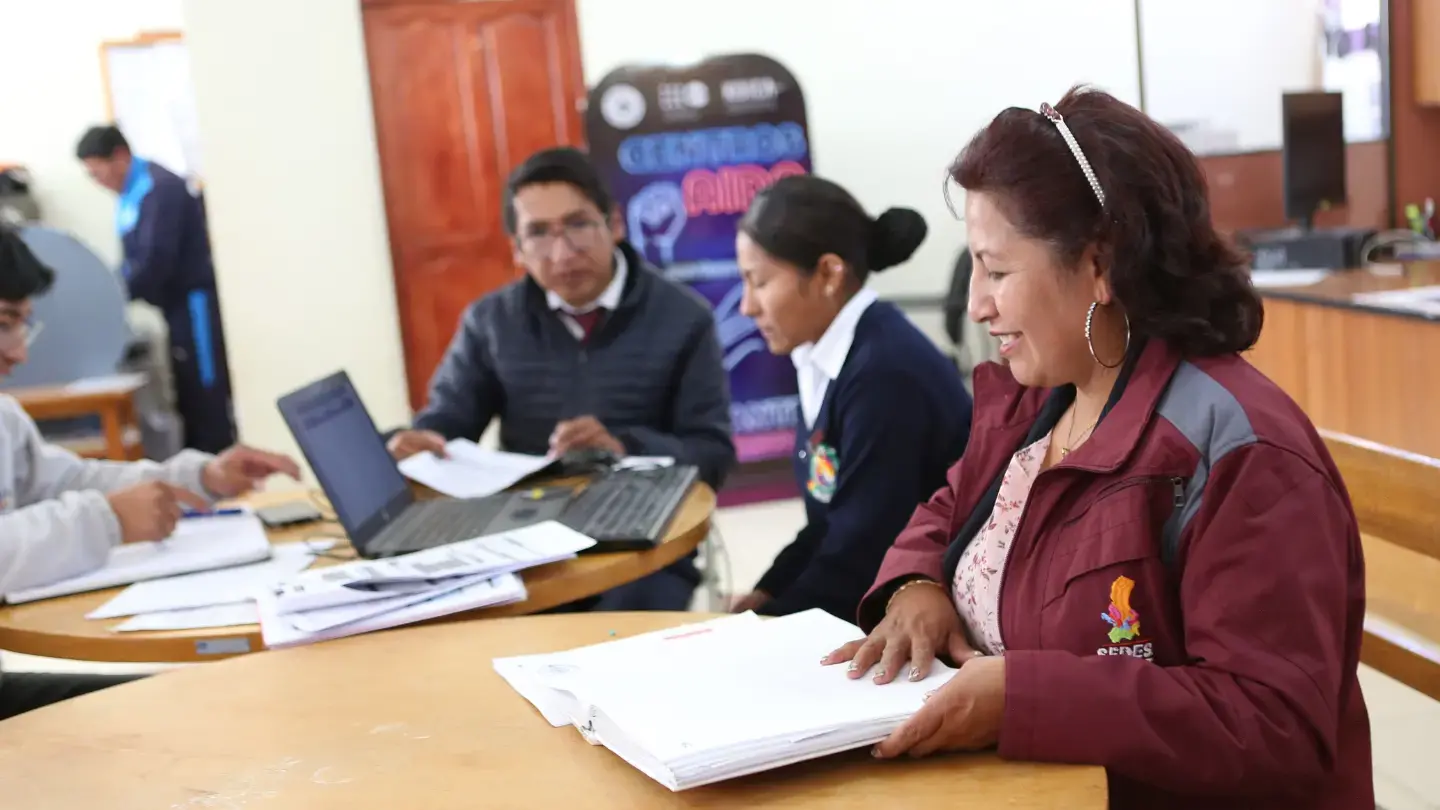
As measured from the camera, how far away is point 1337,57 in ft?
18.0

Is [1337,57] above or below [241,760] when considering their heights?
above

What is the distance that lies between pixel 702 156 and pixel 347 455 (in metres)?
3.29

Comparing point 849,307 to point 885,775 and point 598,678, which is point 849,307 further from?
point 885,775

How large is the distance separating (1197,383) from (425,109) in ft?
16.0

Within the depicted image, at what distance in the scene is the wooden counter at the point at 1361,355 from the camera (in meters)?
3.83

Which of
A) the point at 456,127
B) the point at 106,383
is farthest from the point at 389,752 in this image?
the point at 106,383

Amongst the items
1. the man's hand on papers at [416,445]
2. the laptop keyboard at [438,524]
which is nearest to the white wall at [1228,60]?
the man's hand on papers at [416,445]

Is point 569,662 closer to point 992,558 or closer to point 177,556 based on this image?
point 992,558

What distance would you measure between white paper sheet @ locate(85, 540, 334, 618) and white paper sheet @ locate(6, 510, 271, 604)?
18 millimetres

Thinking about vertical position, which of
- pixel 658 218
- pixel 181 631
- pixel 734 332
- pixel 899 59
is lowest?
pixel 734 332

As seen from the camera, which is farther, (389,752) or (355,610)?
(355,610)

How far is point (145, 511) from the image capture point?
1980 millimetres

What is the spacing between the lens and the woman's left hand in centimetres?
108

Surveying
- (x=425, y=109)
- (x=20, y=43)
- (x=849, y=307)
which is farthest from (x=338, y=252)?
(x=849, y=307)
